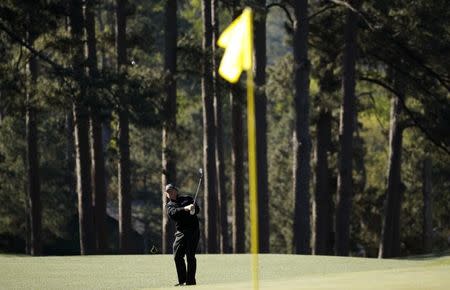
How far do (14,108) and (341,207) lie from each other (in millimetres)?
12981

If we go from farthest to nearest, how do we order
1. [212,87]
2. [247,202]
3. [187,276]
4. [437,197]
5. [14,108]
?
[247,202], [437,197], [212,87], [14,108], [187,276]

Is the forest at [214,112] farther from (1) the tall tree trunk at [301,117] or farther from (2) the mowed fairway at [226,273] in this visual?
(2) the mowed fairway at [226,273]

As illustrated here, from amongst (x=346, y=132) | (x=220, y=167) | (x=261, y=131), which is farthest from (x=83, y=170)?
(x=220, y=167)

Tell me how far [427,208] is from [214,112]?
607 inches

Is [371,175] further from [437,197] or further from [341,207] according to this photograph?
[341,207]

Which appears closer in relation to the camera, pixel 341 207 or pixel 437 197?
pixel 341 207

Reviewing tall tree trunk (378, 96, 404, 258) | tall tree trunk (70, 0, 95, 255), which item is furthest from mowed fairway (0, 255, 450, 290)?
Result: tall tree trunk (378, 96, 404, 258)

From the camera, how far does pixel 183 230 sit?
20531mm

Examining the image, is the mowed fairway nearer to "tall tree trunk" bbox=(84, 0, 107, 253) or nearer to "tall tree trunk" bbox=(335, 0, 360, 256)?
"tall tree trunk" bbox=(84, 0, 107, 253)

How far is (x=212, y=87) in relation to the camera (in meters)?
46.0

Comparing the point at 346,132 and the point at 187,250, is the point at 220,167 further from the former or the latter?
the point at 187,250

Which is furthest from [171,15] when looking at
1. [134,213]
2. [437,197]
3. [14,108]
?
[134,213]

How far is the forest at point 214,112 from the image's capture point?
1624 inches

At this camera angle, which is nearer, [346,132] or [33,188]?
[346,132]
